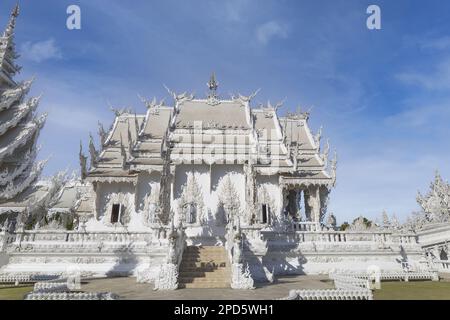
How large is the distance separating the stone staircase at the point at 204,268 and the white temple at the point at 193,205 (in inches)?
1.7

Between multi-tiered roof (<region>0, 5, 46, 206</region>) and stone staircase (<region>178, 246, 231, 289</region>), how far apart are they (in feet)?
53.0

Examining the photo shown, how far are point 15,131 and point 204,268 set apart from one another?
71.9 ft

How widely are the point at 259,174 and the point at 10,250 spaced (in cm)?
1358

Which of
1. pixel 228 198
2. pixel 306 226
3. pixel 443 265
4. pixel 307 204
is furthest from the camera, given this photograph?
pixel 307 204

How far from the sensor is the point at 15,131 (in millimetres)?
24781

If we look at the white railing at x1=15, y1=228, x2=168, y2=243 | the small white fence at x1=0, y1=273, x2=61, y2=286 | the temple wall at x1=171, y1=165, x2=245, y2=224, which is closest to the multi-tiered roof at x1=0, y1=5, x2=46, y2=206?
the white railing at x1=15, y1=228, x2=168, y2=243

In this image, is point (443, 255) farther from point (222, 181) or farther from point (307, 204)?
point (222, 181)

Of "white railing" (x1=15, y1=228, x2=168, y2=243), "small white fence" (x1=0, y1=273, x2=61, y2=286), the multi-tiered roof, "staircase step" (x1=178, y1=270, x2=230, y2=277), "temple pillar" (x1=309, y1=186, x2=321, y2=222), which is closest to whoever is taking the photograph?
"staircase step" (x1=178, y1=270, x2=230, y2=277)

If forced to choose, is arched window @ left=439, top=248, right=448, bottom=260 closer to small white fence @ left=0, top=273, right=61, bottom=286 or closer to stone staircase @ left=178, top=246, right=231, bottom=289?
stone staircase @ left=178, top=246, right=231, bottom=289

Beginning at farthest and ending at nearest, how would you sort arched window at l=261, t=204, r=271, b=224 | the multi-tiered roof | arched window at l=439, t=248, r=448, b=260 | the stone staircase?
the multi-tiered roof, arched window at l=261, t=204, r=271, b=224, arched window at l=439, t=248, r=448, b=260, the stone staircase

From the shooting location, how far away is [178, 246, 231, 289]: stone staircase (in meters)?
10.3

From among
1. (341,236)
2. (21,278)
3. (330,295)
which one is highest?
(341,236)

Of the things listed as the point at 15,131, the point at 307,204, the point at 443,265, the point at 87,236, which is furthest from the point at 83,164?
the point at 443,265

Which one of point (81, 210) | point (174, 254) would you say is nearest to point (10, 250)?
point (81, 210)
